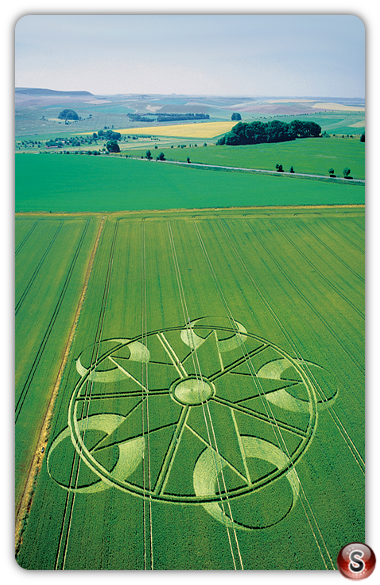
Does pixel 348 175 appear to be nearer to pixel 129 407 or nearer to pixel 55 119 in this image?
pixel 129 407

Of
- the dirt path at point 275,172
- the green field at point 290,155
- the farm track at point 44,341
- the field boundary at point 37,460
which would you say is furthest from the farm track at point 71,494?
the green field at point 290,155

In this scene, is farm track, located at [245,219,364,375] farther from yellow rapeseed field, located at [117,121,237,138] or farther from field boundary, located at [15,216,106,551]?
yellow rapeseed field, located at [117,121,237,138]

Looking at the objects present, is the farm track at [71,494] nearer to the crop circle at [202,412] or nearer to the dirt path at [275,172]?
the crop circle at [202,412]

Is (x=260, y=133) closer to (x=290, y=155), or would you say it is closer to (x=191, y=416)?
(x=290, y=155)

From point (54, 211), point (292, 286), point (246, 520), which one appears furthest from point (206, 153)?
point (246, 520)

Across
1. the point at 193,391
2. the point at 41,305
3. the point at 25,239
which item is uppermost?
the point at 25,239

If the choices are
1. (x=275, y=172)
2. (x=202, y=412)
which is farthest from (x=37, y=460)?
(x=275, y=172)
